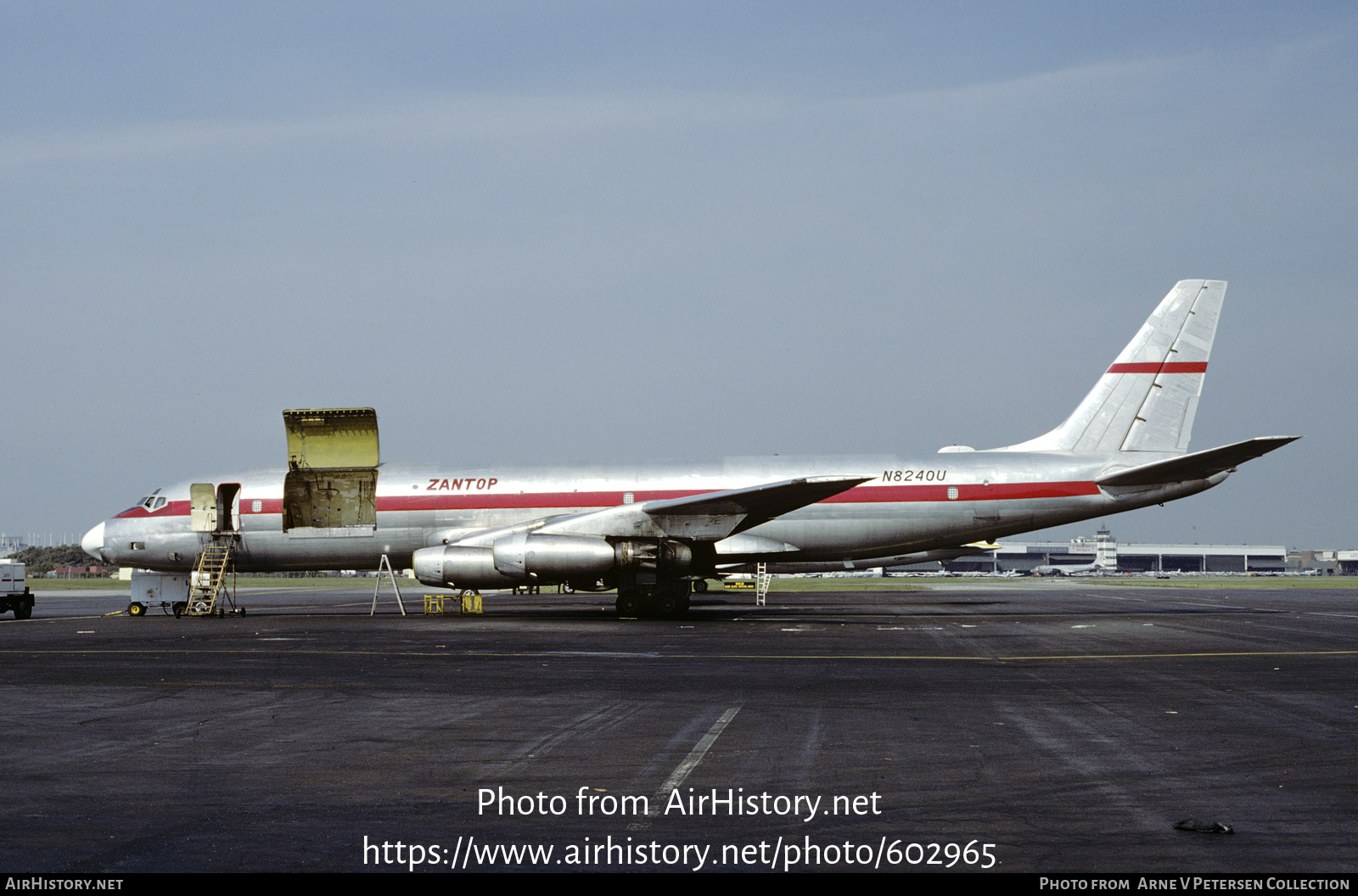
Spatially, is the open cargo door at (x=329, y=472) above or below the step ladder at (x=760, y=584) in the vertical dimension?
above

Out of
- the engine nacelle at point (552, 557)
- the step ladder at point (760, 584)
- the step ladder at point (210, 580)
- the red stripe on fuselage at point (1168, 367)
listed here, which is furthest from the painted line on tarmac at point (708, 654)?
the step ladder at point (760, 584)

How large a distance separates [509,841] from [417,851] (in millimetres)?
484

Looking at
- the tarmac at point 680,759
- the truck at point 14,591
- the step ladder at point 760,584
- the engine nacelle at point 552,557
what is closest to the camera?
the tarmac at point 680,759

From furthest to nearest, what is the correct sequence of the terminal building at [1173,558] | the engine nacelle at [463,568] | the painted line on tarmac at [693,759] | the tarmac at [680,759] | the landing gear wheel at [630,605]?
the terminal building at [1173,558] < the landing gear wheel at [630,605] < the engine nacelle at [463,568] < the painted line on tarmac at [693,759] < the tarmac at [680,759]

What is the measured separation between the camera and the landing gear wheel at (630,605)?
90.2 ft

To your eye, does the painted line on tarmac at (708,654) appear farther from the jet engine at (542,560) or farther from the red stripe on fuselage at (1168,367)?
the red stripe on fuselage at (1168,367)

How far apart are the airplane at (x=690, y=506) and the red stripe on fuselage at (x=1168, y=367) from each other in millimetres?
38

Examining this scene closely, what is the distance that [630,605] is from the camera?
27594mm

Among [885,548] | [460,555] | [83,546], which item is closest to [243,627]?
[460,555]

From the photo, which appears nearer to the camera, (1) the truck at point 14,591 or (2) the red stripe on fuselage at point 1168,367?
(1) the truck at point 14,591

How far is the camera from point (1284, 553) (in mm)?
190875

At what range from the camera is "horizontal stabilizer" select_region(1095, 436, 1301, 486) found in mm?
24953

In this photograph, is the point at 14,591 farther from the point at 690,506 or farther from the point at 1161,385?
the point at 1161,385

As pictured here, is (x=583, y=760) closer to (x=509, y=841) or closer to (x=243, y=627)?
(x=509, y=841)
